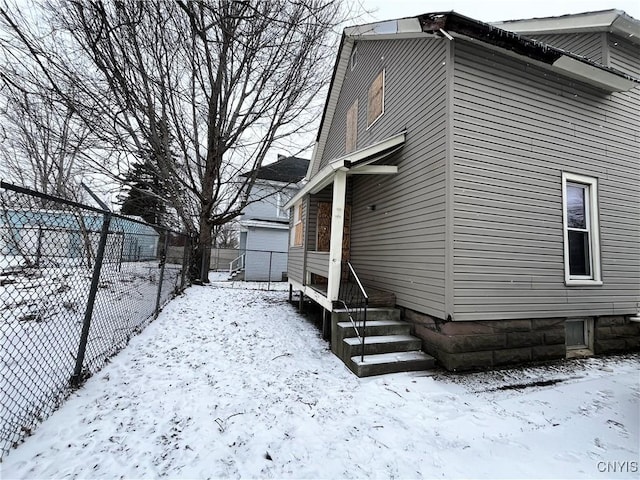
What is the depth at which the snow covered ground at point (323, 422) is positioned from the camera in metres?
2.32

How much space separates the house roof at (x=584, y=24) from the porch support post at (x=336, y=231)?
4058 mm

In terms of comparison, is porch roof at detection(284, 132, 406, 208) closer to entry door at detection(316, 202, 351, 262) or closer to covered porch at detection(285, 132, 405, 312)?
covered porch at detection(285, 132, 405, 312)

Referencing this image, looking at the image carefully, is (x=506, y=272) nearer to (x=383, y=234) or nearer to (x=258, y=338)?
(x=383, y=234)

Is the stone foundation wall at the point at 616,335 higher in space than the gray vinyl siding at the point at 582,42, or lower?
lower

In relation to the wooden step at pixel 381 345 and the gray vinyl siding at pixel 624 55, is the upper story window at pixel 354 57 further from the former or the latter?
the wooden step at pixel 381 345

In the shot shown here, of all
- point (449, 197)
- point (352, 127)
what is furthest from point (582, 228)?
point (352, 127)

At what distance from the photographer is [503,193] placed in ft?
15.2

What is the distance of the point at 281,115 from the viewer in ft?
40.9

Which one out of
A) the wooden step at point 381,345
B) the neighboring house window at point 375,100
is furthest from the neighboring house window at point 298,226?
the wooden step at point 381,345

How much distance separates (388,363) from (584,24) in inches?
280

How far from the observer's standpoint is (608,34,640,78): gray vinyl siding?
5.71m

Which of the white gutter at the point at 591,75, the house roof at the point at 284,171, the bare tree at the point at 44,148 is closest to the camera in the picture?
the white gutter at the point at 591,75

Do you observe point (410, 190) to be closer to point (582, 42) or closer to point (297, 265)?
point (297, 265)

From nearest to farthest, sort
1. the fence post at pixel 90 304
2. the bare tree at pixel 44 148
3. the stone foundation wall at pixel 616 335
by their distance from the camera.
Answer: the fence post at pixel 90 304 → the stone foundation wall at pixel 616 335 → the bare tree at pixel 44 148
